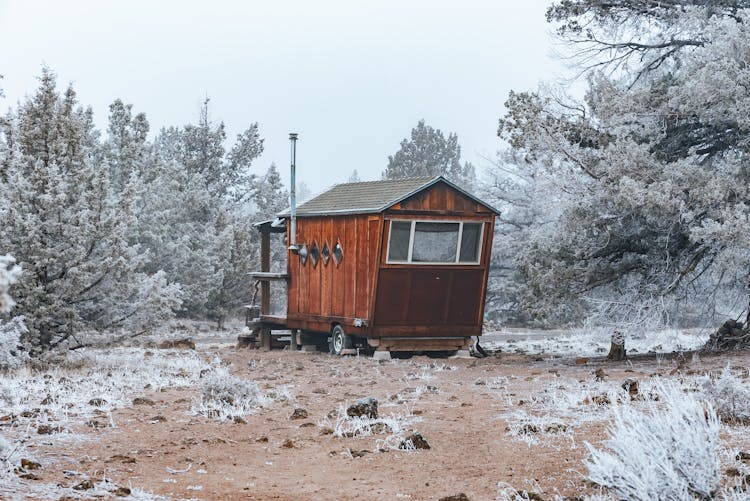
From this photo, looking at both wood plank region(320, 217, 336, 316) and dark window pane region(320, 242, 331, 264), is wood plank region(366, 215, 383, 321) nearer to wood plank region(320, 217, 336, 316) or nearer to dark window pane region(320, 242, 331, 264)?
wood plank region(320, 217, 336, 316)

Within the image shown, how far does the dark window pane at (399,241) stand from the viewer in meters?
16.1

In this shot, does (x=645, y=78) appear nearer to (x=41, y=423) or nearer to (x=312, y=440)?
(x=312, y=440)

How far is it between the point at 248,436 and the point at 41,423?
1861mm

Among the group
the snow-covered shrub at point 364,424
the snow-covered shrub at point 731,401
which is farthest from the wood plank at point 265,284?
the snow-covered shrub at point 731,401

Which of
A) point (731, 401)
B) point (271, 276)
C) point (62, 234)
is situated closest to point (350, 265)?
point (271, 276)

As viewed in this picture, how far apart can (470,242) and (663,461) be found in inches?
482

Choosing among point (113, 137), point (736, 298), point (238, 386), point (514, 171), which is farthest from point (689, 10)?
point (113, 137)

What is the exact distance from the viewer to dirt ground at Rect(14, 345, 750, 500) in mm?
5922

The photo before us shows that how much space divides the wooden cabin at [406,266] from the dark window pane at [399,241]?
2 cm

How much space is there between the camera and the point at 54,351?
13547 millimetres

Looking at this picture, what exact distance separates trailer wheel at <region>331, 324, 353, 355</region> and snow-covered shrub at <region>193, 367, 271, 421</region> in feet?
24.3

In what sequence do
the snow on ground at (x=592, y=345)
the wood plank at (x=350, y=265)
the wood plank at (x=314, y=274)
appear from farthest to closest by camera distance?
the wood plank at (x=314, y=274), the snow on ground at (x=592, y=345), the wood plank at (x=350, y=265)

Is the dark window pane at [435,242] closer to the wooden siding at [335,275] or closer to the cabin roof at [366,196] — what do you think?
the cabin roof at [366,196]

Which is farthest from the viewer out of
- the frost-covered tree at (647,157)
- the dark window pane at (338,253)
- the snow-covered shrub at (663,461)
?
the dark window pane at (338,253)
